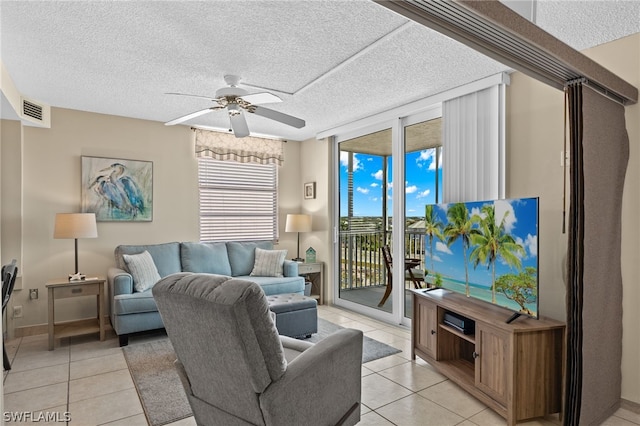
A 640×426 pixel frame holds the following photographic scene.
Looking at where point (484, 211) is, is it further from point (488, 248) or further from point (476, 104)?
point (476, 104)

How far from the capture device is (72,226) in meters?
3.75

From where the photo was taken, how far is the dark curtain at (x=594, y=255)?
2014mm

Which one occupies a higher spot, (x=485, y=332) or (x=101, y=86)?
(x=101, y=86)

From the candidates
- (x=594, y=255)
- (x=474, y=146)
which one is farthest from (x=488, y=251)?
(x=474, y=146)

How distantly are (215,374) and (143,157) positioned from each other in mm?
3707

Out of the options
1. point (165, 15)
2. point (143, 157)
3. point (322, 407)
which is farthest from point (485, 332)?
point (143, 157)

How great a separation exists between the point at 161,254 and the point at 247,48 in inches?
110

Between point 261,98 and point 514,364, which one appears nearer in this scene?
point 514,364

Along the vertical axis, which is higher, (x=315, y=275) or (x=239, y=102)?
(x=239, y=102)

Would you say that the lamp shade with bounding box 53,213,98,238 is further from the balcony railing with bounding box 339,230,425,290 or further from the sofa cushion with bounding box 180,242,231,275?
the balcony railing with bounding box 339,230,425,290

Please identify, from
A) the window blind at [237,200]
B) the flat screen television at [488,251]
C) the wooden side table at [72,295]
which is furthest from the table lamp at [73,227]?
the flat screen television at [488,251]

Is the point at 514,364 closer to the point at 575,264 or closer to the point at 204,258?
the point at 575,264

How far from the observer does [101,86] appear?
3428 millimetres

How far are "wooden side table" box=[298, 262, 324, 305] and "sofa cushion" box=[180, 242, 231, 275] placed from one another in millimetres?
1056
